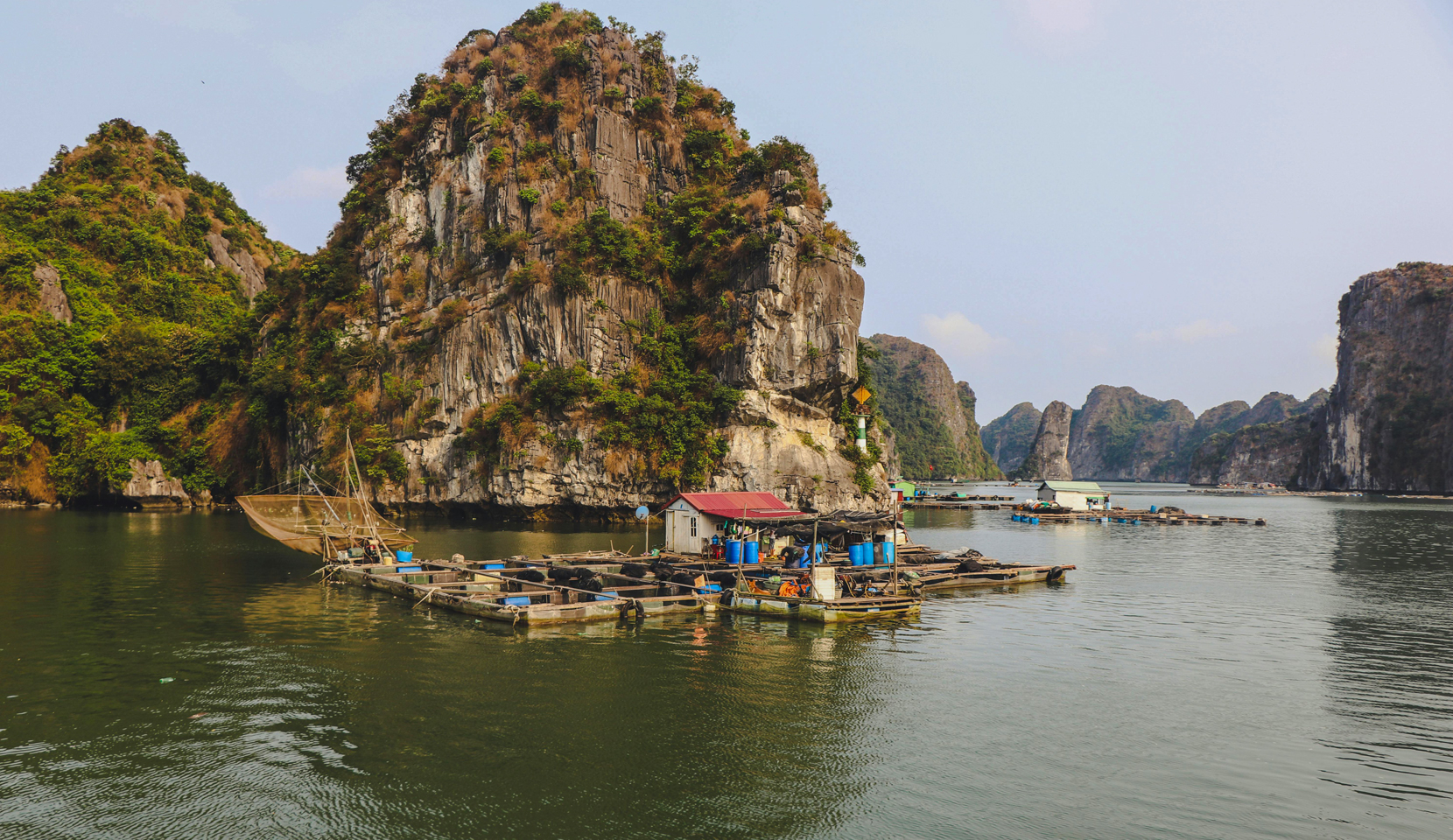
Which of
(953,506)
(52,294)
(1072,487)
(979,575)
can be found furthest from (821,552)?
(52,294)

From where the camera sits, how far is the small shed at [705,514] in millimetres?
38406

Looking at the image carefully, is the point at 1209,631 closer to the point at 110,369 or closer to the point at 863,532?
the point at 863,532

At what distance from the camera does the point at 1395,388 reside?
161250mm

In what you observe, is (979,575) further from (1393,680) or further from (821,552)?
(1393,680)

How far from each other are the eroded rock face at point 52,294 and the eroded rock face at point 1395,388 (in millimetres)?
212074

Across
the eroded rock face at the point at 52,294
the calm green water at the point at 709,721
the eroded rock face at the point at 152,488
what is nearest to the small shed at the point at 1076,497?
the calm green water at the point at 709,721

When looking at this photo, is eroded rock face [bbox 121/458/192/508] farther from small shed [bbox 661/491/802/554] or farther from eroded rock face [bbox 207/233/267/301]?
small shed [bbox 661/491/802/554]

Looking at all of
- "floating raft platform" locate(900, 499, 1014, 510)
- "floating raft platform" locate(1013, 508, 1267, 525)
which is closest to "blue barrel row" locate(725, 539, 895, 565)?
"floating raft platform" locate(1013, 508, 1267, 525)

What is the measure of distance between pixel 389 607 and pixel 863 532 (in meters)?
21.5

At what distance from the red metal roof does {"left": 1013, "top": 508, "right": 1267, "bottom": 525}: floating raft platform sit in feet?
166

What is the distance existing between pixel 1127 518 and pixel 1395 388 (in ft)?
403

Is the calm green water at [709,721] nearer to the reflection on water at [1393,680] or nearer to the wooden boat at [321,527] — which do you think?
the reflection on water at [1393,680]

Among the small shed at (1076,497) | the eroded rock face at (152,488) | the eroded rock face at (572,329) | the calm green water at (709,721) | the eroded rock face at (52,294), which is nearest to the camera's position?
the calm green water at (709,721)

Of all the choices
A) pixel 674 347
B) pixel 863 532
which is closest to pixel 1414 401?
pixel 674 347
